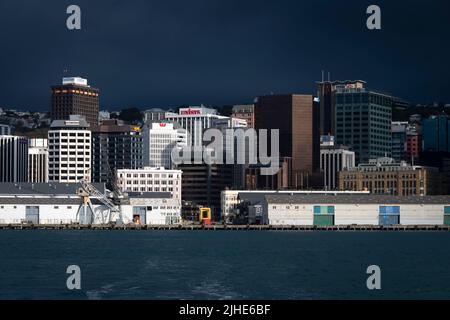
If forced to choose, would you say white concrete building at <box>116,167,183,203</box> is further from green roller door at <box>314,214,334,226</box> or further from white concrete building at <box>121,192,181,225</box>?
green roller door at <box>314,214,334,226</box>

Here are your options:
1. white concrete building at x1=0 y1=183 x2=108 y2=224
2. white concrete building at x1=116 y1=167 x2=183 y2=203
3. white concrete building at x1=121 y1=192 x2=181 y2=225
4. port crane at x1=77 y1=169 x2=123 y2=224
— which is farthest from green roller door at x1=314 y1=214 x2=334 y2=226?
white concrete building at x1=116 y1=167 x2=183 y2=203

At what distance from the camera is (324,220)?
156m

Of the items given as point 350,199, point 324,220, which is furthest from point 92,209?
point 350,199

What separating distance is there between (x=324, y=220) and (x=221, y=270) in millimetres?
90632

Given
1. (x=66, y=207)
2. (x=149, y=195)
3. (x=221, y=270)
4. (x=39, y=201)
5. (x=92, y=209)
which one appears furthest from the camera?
(x=149, y=195)

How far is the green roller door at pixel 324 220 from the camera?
155250 mm

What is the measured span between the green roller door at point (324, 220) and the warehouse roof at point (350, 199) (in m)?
1.96

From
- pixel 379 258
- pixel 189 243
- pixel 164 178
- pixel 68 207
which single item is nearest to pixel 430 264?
pixel 379 258

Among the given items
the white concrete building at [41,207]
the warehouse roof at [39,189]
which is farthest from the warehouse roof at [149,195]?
the white concrete building at [41,207]

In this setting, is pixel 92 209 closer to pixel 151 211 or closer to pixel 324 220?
pixel 151 211

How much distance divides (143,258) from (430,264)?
18.6 m

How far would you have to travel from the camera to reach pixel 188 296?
49344mm

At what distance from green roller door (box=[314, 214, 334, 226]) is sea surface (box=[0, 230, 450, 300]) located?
51901 millimetres
